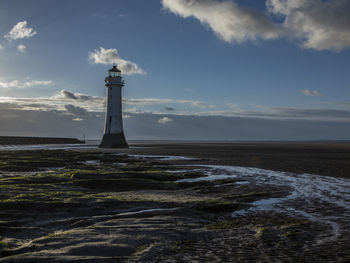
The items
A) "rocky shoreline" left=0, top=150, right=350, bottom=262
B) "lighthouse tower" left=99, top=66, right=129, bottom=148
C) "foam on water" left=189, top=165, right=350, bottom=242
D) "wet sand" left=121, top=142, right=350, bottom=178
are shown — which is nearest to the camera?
"rocky shoreline" left=0, top=150, right=350, bottom=262

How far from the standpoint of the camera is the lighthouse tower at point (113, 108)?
53719mm

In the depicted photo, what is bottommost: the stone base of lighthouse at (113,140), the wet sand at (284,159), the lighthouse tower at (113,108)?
the wet sand at (284,159)

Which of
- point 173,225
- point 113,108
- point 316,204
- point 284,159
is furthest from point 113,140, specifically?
point 173,225

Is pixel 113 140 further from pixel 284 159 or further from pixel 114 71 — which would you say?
pixel 284 159

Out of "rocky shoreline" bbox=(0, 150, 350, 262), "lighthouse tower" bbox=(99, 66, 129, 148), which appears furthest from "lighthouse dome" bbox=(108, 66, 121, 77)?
"rocky shoreline" bbox=(0, 150, 350, 262)

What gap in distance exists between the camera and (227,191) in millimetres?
12297

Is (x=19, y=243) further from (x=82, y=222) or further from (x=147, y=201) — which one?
(x=147, y=201)

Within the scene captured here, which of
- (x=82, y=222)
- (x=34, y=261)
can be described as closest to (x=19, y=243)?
(x=34, y=261)

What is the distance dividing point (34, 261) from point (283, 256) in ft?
14.1

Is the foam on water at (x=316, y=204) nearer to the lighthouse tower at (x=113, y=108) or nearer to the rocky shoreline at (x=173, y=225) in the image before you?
the rocky shoreline at (x=173, y=225)

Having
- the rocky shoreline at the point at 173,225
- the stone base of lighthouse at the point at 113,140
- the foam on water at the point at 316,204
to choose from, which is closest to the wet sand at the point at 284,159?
the stone base of lighthouse at the point at 113,140

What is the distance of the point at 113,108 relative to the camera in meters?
53.7

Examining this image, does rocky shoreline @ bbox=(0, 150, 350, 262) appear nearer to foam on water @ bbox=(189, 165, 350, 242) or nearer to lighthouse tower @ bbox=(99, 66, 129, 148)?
foam on water @ bbox=(189, 165, 350, 242)

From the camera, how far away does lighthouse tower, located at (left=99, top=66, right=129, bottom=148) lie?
176 ft
